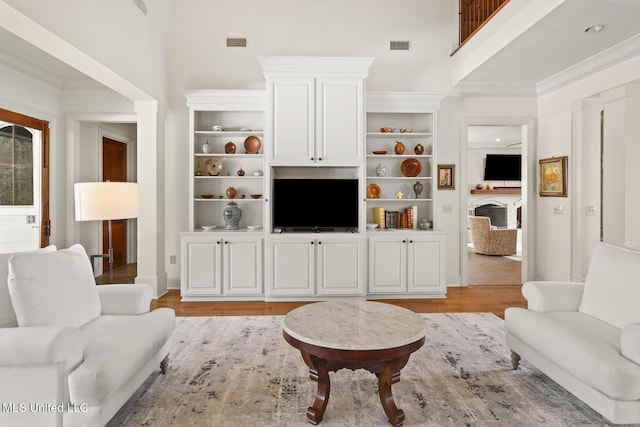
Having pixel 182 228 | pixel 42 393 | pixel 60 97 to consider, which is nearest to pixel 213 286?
pixel 182 228

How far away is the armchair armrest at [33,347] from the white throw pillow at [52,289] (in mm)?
225

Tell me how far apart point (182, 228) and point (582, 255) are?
17.4ft

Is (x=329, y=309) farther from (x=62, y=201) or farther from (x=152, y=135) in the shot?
(x=62, y=201)

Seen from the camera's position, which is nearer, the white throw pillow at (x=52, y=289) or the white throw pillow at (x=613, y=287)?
the white throw pillow at (x=52, y=289)

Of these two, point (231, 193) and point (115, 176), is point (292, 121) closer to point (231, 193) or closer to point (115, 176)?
point (231, 193)

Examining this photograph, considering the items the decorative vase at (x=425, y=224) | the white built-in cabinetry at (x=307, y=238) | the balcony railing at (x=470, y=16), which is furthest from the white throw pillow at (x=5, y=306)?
the balcony railing at (x=470, y=16)

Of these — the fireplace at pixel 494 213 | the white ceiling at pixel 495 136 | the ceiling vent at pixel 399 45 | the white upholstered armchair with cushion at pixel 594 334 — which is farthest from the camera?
the fireplace at pixel 494 213

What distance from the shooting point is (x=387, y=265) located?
4.64 meters

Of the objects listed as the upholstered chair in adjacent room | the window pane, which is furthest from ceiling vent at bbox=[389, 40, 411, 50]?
the window pane

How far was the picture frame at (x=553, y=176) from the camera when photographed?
4.93 meters

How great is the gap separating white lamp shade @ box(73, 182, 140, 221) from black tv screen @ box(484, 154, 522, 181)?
32.8 ft

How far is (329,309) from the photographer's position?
258cm

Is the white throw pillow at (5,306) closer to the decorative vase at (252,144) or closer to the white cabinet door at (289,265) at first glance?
the white cabinet door at (289,265)

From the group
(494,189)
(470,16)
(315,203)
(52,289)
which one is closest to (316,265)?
(315,203)
